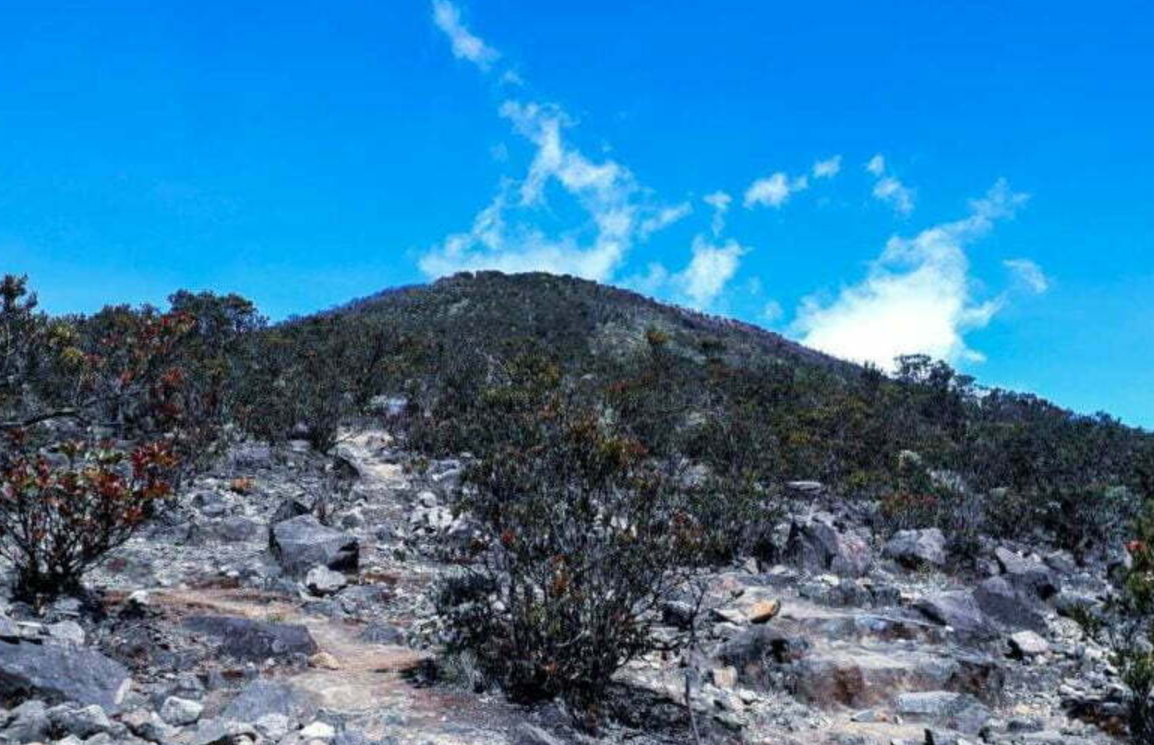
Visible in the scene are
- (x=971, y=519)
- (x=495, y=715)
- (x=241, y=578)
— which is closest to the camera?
(x=495, y=715)

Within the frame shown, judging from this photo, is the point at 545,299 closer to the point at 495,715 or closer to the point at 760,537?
the point at 760,537

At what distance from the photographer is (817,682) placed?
819cm

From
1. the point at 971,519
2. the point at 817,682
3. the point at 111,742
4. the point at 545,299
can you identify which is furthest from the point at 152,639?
the point at 545,299

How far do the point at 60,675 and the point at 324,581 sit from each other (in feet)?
14.8

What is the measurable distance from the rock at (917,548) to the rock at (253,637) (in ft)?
36.8

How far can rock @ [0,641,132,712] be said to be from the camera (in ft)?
18.7

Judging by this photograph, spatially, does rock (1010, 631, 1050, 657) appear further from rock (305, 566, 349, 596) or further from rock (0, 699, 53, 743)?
rock (0, 699, 53, 743)

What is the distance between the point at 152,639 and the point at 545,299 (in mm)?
44977

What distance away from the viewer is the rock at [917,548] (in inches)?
591

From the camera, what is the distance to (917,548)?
601 inches

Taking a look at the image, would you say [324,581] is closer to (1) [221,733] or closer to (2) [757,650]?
(1) [221,733]

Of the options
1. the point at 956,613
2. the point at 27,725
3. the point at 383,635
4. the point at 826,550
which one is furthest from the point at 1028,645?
the point at 27,725

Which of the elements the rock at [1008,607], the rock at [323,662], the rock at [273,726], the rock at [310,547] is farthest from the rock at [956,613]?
the rock at [273,726]

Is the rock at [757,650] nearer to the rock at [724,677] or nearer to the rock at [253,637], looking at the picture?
the rock at [724,677]
